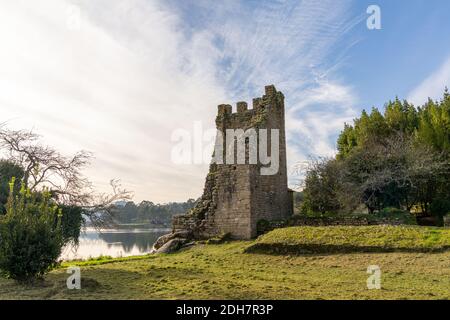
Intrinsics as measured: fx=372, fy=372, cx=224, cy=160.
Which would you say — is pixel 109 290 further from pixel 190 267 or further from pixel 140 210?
pixel 140 210

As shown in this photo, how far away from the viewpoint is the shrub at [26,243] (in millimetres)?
8039

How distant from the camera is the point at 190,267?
1043cm

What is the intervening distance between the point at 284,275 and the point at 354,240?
140 inches

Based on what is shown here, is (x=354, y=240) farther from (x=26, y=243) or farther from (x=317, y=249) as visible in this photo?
(x=26, y=243)

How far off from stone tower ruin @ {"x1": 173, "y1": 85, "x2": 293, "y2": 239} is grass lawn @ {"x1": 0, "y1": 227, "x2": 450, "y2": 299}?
7.85 ft

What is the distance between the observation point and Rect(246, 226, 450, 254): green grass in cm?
1045

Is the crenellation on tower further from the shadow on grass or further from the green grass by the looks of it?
the shadow on grass

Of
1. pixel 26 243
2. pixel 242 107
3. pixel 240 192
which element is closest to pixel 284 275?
pixel 26 243

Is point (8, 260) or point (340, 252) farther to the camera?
point (340, 252)

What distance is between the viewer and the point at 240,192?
15.9m
